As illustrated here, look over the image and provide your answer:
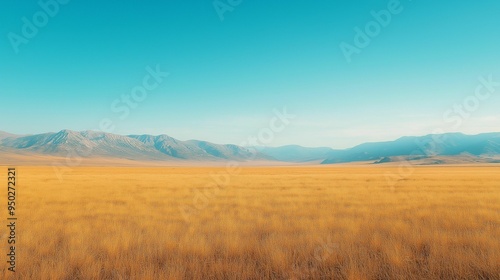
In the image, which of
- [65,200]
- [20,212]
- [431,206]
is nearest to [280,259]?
[431,206]

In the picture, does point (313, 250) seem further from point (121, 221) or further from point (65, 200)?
point (65, 200)

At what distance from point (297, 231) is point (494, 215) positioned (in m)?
8.51

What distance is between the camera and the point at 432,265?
5.79 m

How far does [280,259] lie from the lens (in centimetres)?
619

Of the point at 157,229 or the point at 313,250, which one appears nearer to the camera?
the point at 313,250

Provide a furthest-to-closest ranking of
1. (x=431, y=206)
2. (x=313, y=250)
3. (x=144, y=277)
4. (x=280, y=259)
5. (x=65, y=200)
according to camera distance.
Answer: (x=65, y=200)
(x=431, y=206)
(x=313, y=250)
(x=280, y=259)
(x=144, y=277)

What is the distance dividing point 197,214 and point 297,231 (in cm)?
515

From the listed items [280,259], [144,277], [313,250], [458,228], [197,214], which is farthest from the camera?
[197,214]

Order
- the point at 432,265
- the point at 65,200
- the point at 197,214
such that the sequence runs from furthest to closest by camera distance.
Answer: the point at 65,200
the point at 197,214
the point at 432,265

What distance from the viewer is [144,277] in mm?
5301

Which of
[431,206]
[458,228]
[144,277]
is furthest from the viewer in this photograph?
[431,206]

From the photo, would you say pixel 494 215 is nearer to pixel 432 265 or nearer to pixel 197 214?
pixel 432 265

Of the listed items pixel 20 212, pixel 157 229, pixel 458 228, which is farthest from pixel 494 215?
pixel 20 212

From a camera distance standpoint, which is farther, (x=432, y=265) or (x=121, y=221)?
(x=121, y=221)
